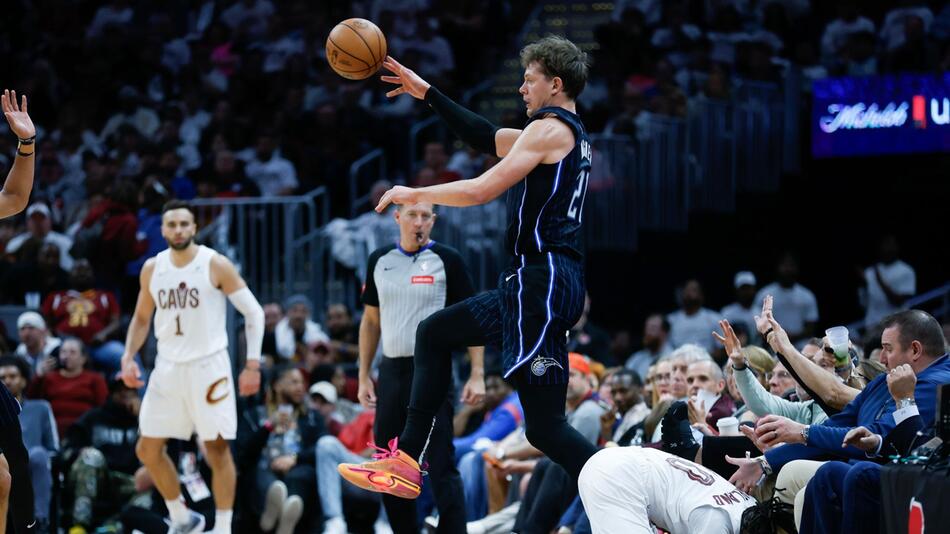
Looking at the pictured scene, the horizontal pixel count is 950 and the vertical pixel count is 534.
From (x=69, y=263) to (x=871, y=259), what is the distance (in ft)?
27.3

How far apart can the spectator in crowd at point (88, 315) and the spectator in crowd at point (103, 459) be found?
4.95 ft

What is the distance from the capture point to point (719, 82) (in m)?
14.1

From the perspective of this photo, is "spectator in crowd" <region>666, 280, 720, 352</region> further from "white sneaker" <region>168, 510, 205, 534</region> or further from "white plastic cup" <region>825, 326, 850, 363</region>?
"white plastic cup" <region>825, 326, 850, 363</region>

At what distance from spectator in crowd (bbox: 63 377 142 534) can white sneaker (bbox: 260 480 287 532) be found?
3.60 feet

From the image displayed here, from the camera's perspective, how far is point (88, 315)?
12.8m

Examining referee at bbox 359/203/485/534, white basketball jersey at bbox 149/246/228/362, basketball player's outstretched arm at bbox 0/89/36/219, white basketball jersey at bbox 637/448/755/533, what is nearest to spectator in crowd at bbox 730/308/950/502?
white basketball jersey at bbox 637/448/755/533

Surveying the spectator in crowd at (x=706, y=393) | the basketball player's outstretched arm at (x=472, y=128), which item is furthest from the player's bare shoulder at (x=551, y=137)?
the spectator in crowd at (x=706, y=393)

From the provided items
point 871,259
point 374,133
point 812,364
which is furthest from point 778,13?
point 812,364

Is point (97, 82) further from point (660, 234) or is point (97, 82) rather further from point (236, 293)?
point (236, 293)

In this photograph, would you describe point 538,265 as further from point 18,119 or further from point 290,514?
point 290,514

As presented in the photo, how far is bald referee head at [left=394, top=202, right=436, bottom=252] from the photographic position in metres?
7.85

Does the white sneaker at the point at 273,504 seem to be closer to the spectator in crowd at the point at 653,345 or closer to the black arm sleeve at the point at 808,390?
the spectator in crowd at the point at 653,345

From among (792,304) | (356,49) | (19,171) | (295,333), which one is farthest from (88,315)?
(356,49)

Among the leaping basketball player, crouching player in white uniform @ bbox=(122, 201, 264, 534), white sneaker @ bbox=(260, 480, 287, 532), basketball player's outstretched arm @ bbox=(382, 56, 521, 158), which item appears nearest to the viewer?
the leaping basketball player
